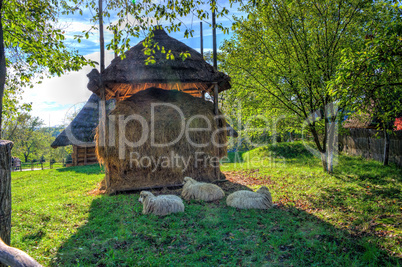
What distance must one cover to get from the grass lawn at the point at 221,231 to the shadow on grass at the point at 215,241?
2cm

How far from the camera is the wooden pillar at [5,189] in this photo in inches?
97.2

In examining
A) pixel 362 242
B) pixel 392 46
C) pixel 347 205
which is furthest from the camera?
pixel 347 205

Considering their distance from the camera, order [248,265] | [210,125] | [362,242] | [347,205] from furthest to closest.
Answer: [210,125] → [347,205] → [362,242] → [248,265]

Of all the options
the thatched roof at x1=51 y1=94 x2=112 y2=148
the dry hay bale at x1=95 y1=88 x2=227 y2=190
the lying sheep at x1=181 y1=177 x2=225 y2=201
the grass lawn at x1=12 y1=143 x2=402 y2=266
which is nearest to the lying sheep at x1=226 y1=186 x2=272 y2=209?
the grass lawn at x1=12 y1=143 x2=402 y2=266

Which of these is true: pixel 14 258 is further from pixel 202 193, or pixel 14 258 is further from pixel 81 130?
pixel 81 130

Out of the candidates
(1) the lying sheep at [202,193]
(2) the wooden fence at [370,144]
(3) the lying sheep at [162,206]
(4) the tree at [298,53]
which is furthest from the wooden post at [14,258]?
(2) the wooden fence at [370,144]

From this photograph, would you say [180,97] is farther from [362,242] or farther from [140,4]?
[362,242]

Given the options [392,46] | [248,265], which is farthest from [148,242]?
[392,46]

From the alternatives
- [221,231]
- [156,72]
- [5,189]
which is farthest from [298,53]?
[5,189]

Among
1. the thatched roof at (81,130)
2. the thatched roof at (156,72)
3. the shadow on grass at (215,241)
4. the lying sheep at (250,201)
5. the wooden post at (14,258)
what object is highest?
the thatched roof at (156,72)

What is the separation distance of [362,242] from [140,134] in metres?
6.94

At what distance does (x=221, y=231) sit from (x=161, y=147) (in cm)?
450

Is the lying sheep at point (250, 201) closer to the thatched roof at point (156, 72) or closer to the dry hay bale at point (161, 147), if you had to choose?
the dry hay bale at point (161, 147)

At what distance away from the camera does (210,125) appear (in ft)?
29.7
